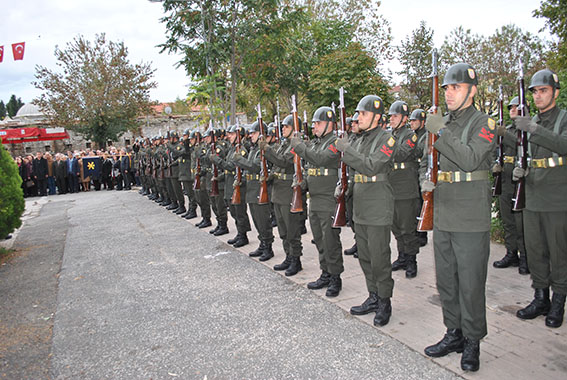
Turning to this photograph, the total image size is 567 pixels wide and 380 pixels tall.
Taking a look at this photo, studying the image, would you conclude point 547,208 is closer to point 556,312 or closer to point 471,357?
point 556,312

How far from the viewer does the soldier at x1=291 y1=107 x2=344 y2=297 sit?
15.8 ft

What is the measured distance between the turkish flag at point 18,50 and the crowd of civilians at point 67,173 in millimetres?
6697

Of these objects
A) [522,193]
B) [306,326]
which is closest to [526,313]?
[522,193]

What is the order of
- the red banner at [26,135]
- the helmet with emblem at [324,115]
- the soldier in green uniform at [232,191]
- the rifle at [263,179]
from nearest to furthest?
the helmet with emblem at [324,115], the rifle at [263,179], the soldier in green uniform at [232,191], the red banner at [26,135]

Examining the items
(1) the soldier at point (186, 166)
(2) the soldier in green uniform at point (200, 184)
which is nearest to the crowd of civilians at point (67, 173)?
(1) the soldier at point (186, 166)

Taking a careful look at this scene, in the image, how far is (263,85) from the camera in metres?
16.5

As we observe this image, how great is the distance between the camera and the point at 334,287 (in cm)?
498

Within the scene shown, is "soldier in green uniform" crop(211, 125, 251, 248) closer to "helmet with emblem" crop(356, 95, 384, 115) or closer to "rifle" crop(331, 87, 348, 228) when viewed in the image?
"rifle" crop(331, 87, 348, 228)

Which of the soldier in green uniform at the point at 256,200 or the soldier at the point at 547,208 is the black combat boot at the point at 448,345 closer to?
the soldier at the point at 547,208

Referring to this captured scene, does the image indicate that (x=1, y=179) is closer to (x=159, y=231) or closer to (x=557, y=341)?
(x=159, y=231)

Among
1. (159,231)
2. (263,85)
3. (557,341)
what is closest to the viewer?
(557,341)

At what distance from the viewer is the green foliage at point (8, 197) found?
7762mm

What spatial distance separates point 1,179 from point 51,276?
236 cm

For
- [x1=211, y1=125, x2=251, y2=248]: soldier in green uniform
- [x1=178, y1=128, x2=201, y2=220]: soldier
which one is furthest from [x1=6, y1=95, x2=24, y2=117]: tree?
[x1=211, y1=125, x2=251, y2=248]: soldier in green uniform
